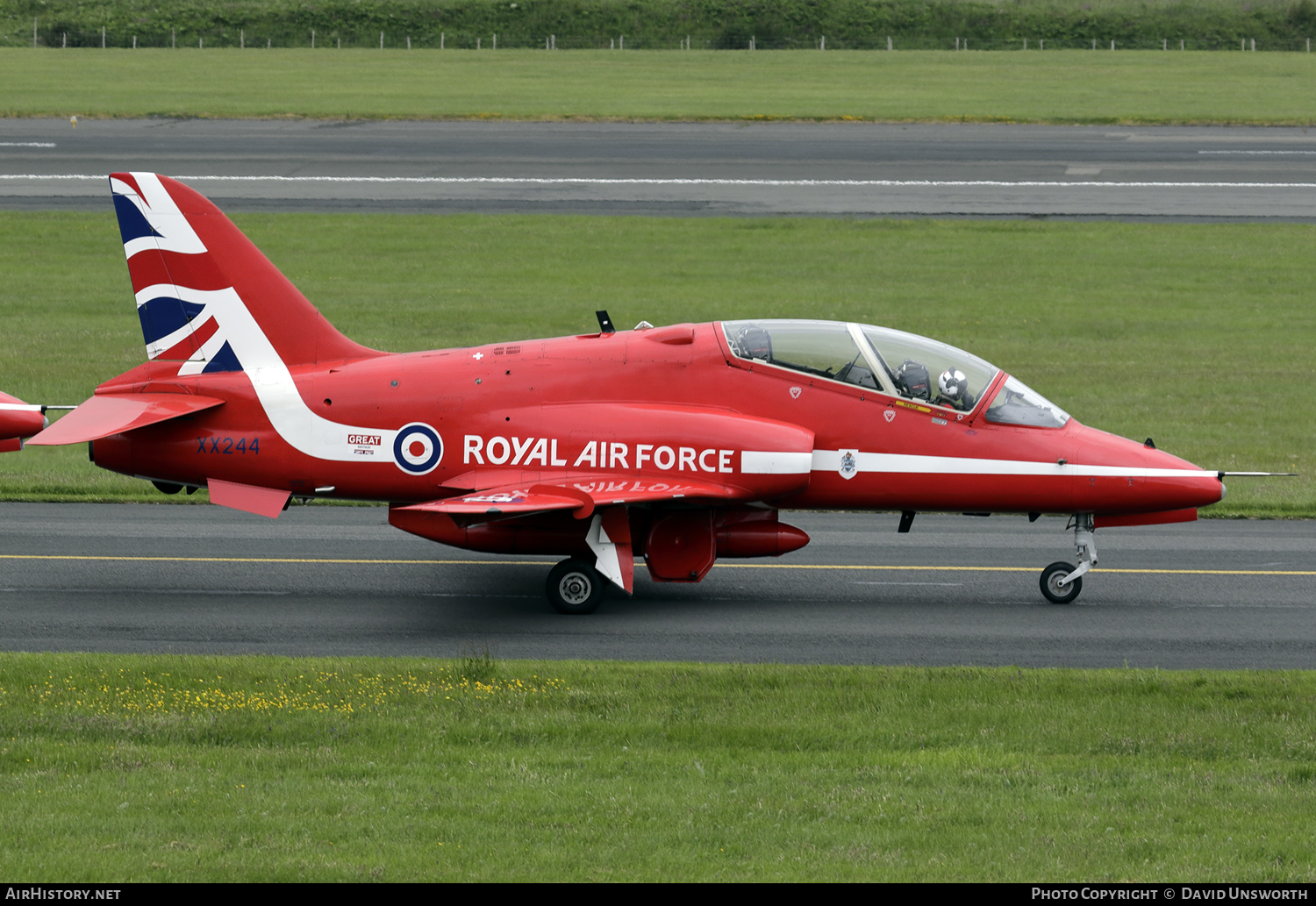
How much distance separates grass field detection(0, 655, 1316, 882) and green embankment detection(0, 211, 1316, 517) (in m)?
10.8

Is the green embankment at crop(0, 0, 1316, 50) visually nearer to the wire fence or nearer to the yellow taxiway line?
the wire fence

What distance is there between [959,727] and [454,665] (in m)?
4.57

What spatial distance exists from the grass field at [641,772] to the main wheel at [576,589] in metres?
2.10

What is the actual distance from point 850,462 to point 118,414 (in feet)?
26.6

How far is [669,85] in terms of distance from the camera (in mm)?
63969

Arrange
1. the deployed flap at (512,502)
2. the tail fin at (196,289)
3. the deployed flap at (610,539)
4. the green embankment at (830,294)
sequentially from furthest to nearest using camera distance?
the green embankment at (830,294) < the tail fin at (196,289) < the deployed flap at (610,539) < the deployed flap at (512,502)

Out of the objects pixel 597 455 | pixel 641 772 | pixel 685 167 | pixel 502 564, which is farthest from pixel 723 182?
pixel 641 772

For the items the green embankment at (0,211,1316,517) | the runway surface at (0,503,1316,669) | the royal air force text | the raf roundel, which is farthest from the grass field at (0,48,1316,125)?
the royal air force text

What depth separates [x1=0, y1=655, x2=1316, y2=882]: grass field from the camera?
29.0 ft

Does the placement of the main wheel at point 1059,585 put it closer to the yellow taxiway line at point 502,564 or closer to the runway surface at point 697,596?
the runway surface at point 697,596

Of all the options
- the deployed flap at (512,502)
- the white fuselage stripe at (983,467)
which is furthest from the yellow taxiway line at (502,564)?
the deployed flap at (512,502)

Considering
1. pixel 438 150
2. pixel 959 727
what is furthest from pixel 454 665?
pixel 438 150

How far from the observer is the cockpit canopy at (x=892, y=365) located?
1634 centimetres
